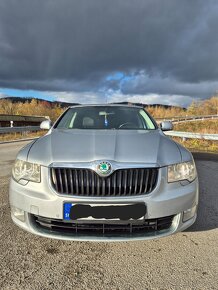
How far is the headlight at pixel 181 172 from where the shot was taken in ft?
8.96

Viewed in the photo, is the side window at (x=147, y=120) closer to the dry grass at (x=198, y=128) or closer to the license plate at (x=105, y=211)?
the license plate at (x=105, y=211)

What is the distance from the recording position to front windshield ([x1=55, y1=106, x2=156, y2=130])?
13.9 ft

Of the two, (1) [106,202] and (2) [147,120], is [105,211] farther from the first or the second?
(2) [147,120]

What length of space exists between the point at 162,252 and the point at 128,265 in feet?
1.41

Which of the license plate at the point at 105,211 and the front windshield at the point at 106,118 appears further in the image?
the front windshield at the point at 106,118

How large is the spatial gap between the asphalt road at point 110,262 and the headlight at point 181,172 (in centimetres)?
73

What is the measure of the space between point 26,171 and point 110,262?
117 centimetres

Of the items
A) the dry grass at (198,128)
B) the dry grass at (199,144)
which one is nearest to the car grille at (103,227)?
the dry grass at (199,144)

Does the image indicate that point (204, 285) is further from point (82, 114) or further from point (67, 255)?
point (82, 114)

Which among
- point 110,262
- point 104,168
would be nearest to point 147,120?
point 104,168

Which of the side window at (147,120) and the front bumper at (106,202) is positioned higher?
the side window at (147,120)

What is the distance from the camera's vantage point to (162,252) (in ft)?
9.31

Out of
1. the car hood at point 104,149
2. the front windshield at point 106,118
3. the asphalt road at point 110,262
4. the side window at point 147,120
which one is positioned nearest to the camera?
the asphalt road at point 110,262

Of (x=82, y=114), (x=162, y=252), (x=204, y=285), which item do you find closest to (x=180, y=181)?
(x=162, y=252)
